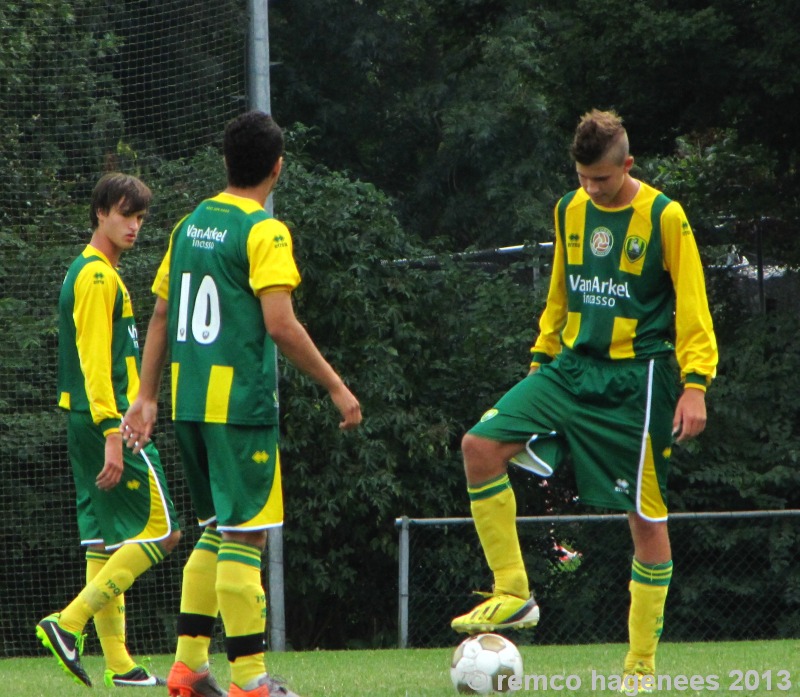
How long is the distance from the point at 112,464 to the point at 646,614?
231cm

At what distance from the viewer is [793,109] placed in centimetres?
1130

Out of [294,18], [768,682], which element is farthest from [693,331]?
[294,18]

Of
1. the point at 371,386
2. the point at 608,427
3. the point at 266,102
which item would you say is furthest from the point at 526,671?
the point at 371,386

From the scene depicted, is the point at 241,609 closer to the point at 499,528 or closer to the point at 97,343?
the point at 499,528

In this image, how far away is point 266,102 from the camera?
989cm

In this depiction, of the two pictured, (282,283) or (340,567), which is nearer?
(282,283)

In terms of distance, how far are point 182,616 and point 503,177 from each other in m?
15.3

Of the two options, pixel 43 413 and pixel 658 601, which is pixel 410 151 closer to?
pixel 43 413

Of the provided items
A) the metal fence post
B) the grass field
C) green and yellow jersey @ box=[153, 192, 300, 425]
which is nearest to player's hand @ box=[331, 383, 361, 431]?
green and yellow jersey @ box=[153, 192, 300, 425]

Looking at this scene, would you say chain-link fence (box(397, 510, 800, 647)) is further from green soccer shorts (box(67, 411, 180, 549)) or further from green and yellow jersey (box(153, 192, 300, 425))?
green and yellow jersey (box(153, 192, 300, 425))

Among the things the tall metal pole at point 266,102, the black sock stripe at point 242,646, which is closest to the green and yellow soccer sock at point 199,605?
the black sock stripe at point 242,646

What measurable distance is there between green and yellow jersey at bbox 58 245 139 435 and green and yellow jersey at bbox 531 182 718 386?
6.78ft

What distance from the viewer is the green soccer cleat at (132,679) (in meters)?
5.92

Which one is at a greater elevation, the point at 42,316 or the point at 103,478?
the point at 42,316
